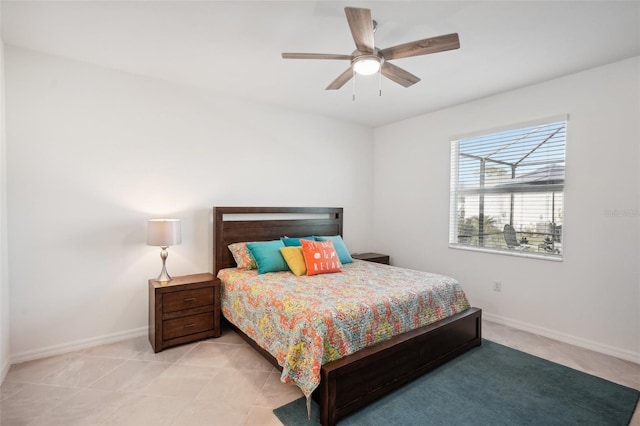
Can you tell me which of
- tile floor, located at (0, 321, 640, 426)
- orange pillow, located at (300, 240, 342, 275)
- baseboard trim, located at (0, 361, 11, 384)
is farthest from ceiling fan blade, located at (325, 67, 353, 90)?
baseboard trim, located at (0, 361, 11, 384)

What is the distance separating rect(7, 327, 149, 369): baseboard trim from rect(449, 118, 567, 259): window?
12.8ft

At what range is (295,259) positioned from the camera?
3.29 meters

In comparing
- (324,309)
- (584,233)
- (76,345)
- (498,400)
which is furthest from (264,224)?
(584,233)

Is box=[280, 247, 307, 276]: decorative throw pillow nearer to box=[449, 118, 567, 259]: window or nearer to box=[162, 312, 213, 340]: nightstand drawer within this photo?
box=[162, 312, 213, 340]: nightstand drawer

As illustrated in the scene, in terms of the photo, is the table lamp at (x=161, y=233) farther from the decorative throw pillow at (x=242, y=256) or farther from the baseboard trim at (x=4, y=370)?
the baseboard trim at (x=4, y=370)

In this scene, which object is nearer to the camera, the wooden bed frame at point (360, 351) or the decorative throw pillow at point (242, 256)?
the wooden bed frame at point (360, 351)

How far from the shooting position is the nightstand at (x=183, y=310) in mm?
2861

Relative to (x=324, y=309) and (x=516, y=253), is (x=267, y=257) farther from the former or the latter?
(x=516, y=253)

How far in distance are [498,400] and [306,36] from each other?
119 inches

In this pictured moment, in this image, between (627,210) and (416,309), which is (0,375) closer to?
(416,309)

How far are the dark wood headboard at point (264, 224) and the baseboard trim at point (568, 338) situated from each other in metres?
2.31

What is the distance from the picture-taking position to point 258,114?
398cm

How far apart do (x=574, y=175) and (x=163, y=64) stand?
414 cm

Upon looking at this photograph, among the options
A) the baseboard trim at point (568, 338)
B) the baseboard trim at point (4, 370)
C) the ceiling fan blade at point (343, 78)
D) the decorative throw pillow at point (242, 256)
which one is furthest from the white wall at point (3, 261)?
the baseboard trim at point (568, 338)
